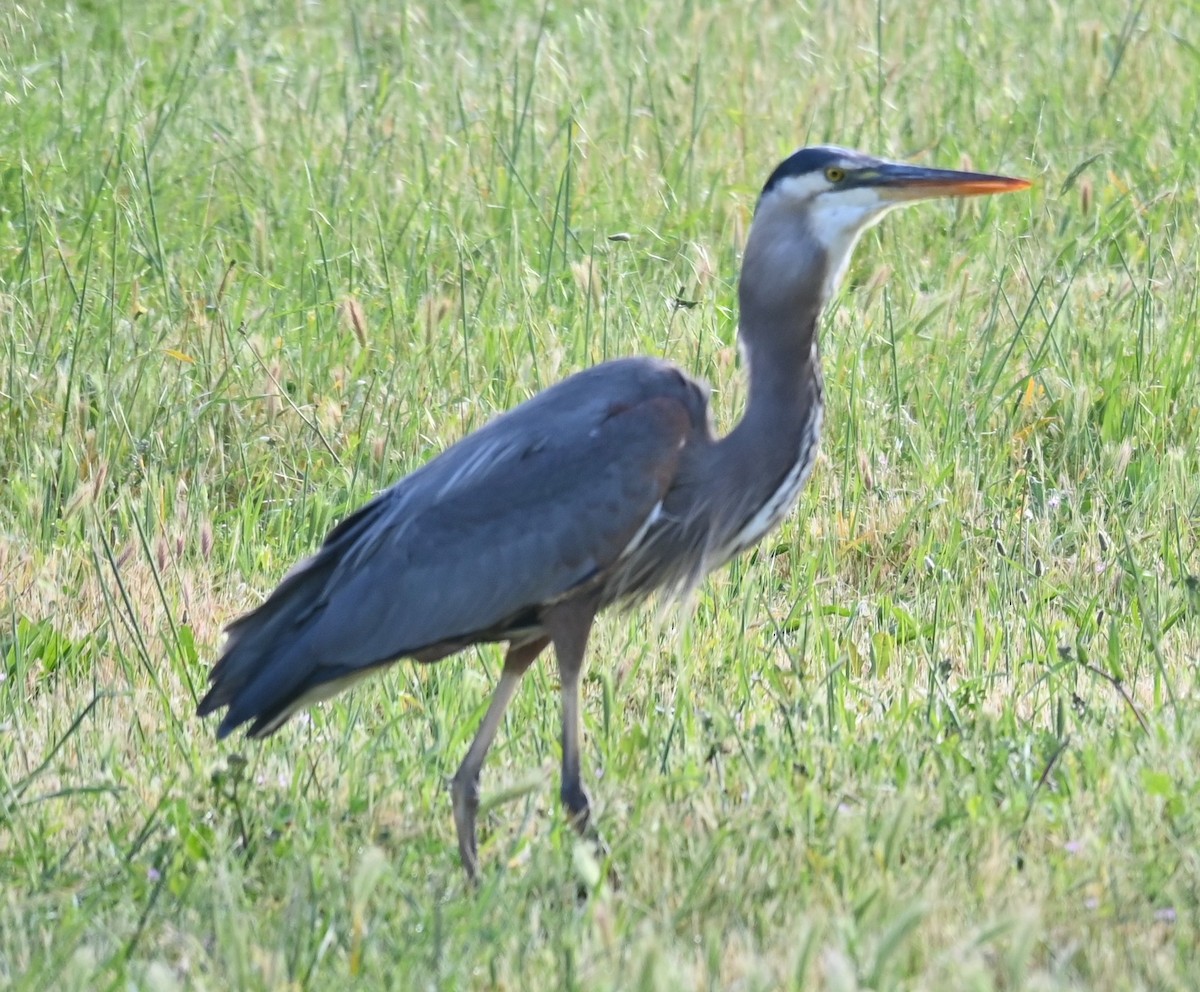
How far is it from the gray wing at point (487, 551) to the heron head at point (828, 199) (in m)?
0.35

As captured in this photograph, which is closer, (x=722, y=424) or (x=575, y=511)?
(x=575, y=511)

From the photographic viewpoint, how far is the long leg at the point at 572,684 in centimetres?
382

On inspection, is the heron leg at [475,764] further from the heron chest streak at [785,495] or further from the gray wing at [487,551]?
the heron chest streak at [785,495]

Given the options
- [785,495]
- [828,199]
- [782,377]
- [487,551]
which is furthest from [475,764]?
[828,199]

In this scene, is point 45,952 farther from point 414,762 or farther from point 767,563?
point 767,563

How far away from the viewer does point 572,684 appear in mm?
3879

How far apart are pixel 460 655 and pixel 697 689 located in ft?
2.14

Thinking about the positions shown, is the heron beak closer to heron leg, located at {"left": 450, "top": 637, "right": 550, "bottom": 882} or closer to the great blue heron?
the great blue heron

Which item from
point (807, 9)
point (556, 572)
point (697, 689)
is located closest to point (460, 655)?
point (697, 689)

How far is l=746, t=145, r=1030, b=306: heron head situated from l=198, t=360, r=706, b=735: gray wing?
0.35 metres

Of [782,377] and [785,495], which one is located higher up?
[782,377]

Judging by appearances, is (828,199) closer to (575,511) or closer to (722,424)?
(575,511)

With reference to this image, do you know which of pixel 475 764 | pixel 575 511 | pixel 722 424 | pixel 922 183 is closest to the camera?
pixel 475 764

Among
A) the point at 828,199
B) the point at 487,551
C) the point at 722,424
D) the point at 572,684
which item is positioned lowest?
the point at 722,424
